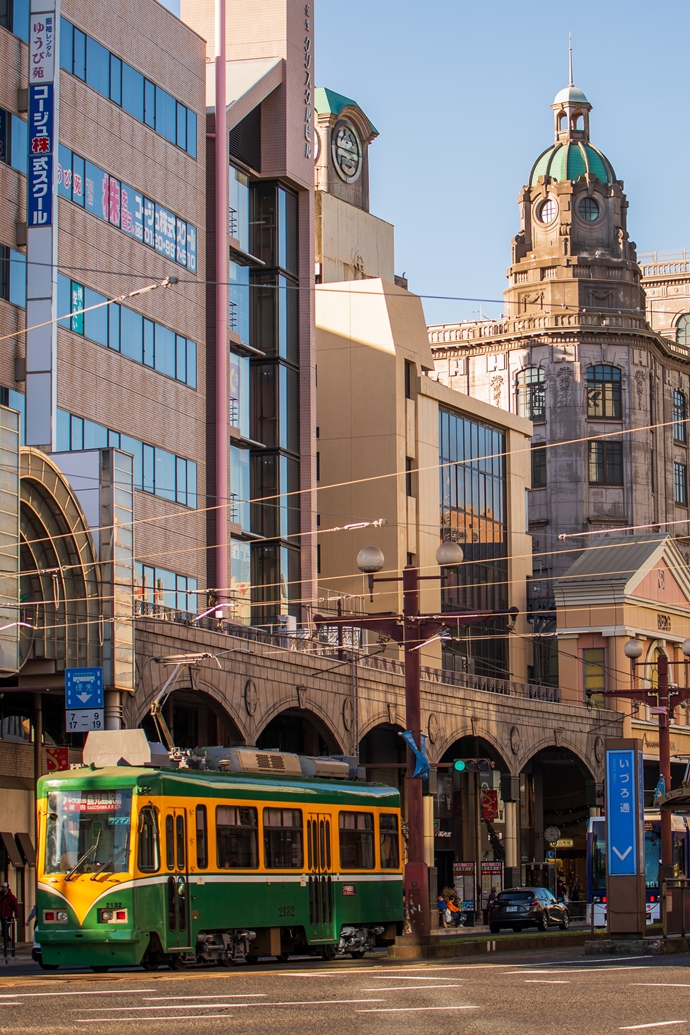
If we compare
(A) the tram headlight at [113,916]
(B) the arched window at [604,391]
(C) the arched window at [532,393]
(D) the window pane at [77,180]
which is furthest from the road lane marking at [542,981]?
(B) the arched window at [604,391]

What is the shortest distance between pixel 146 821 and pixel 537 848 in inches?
2225

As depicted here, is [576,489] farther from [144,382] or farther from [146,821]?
[146,821]

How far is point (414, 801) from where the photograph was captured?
108 ft

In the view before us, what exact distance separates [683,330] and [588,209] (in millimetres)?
18744

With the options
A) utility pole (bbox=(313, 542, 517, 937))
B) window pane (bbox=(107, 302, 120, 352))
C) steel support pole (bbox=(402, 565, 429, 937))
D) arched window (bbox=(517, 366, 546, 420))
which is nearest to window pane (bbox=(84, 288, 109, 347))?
window pane (bbox=(107, 302, 120, 352))

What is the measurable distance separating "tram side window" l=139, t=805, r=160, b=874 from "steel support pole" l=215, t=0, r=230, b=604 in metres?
33.5

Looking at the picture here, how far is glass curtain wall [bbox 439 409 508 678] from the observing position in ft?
267

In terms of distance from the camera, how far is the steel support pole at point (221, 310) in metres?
60.2

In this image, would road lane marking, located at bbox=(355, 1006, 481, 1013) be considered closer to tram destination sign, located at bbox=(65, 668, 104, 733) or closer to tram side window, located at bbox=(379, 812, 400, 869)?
tram side window, located at bbox=(379, 812, 400, 869)

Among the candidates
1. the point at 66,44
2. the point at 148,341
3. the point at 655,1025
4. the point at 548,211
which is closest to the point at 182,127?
the point at 148,341

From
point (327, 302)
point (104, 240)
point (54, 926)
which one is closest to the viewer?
point (54, 926)

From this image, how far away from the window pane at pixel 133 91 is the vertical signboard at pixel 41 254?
268 inches

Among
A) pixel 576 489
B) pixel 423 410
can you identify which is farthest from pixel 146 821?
pixel 576 489

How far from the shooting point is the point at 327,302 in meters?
78.4
